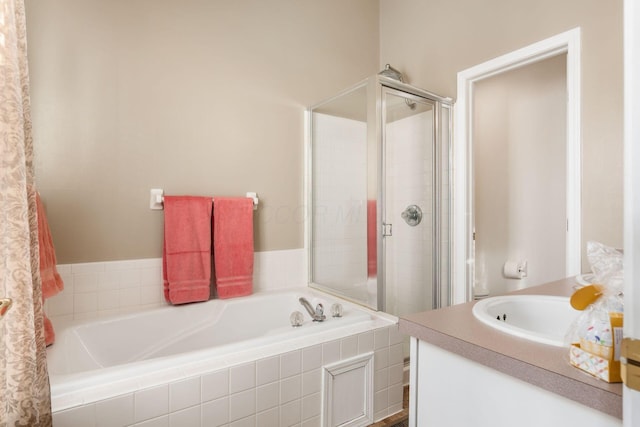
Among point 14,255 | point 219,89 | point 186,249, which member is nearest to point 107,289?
point 186,249

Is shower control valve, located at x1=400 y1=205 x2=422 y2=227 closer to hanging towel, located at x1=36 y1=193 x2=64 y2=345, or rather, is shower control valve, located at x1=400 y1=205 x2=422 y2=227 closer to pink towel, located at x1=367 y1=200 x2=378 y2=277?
pink towel, located at x1=367 y1=200 x2=378 y2=277

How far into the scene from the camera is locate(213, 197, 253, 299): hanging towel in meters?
2.20

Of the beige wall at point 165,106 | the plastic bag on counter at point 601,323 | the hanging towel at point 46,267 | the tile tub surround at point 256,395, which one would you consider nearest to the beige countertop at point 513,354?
the plastic bag on counter at point 601,323

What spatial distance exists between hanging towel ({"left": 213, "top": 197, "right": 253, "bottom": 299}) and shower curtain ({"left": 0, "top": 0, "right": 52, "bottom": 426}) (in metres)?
1.36

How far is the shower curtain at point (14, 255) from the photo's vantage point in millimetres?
767

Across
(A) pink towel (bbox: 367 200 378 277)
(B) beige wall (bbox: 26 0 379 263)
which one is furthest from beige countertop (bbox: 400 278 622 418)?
(B) beige wall (bbox: 26 0 379 263)

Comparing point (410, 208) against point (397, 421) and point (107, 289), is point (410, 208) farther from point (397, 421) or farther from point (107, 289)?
point (107, 289)

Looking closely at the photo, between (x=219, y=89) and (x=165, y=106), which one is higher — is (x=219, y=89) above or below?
above

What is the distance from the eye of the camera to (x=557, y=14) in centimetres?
187

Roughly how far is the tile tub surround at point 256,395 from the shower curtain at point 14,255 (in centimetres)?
35

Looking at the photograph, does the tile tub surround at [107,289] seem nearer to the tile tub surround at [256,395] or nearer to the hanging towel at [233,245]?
the hanging towel at [233,245]

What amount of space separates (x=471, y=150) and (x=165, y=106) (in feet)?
6.74

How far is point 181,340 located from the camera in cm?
197

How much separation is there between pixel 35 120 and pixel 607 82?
290 centimetres
